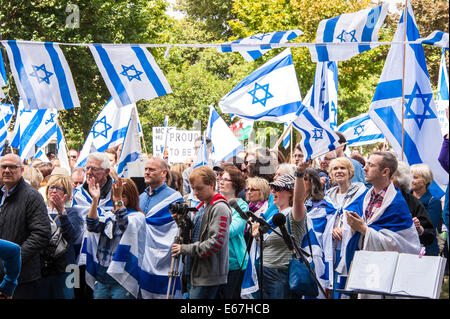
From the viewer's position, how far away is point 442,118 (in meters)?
12.6

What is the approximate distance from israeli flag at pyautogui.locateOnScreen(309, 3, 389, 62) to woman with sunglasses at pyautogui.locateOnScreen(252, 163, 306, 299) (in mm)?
2360

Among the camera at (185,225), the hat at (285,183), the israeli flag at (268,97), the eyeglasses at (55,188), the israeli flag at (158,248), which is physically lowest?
the israeli flag at (158,248)

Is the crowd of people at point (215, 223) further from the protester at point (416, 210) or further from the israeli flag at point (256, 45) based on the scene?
the israeli flag at point (256, 45)

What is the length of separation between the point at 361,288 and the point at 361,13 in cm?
508

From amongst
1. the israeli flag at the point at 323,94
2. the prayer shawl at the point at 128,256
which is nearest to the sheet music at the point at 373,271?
the prayer shawl at the point at 128,256

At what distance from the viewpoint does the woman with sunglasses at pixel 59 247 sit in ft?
22.4

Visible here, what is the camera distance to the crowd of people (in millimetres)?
6105

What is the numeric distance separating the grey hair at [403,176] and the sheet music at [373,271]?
203cm

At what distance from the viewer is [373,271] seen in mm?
4840

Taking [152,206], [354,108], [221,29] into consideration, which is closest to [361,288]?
[152,206]

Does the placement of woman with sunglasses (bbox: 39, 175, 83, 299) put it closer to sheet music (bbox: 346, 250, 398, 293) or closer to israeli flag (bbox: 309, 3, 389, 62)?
sheet music (bbox: 346, 250, 398, 293)

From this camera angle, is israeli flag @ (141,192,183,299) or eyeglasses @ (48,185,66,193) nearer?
eyeglasses @ (48,185,66,193)

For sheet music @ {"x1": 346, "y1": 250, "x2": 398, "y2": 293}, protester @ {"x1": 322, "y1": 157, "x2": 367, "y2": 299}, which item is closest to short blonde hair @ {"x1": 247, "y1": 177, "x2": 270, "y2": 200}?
protester @ {"x1": 322, "y1": 157, "x2": 367, "y2": 299}

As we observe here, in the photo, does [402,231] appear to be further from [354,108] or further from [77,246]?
[354,108]
